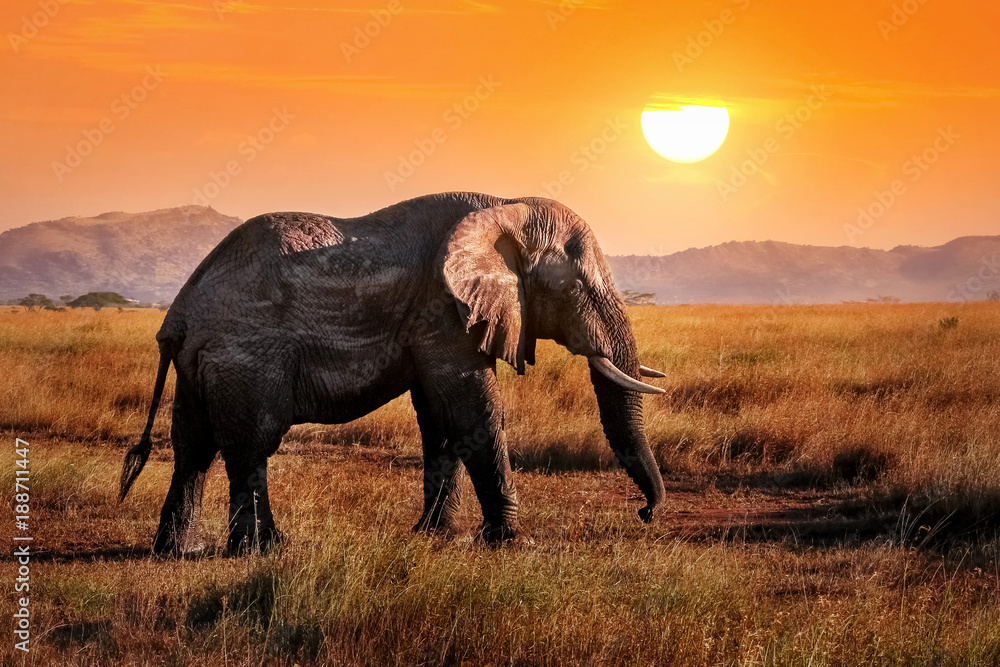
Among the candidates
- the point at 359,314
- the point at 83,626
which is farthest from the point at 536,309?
the point at 83,626

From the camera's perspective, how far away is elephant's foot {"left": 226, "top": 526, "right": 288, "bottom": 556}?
23.9 feet

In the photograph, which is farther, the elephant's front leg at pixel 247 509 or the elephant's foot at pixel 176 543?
the elephant's foot at pixel 176 543

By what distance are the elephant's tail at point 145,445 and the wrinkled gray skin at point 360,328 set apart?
1.3 inches

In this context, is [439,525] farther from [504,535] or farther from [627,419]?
[627,419]

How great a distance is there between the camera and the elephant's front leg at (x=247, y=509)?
23.9 ft

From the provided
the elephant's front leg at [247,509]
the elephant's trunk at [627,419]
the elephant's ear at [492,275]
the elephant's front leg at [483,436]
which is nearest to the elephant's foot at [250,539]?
the elephant's front leg at [247,509]

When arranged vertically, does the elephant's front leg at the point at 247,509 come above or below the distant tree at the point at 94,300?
below

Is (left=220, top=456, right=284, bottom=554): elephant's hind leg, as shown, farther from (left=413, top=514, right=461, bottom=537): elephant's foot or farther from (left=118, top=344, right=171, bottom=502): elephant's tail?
(left=413, top=514, right=461, bottom=537): elephant's foot

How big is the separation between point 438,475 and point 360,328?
57.0 inches

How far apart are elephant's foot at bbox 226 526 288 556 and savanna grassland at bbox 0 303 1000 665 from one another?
13cm

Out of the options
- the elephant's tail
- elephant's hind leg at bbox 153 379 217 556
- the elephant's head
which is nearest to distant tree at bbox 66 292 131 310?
the elephant's tail

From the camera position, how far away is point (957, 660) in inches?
206

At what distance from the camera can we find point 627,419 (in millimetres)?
8023

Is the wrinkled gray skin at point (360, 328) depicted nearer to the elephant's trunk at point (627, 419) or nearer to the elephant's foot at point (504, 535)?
the elephant's foot at point (504, 535)
